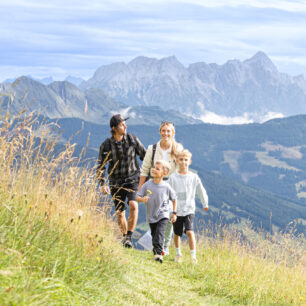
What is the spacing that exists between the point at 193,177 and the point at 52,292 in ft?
14.4

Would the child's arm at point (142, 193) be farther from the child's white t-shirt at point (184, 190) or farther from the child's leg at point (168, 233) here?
the child's leg at point (168, 233)

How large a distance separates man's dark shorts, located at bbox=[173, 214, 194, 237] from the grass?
21.8 inches

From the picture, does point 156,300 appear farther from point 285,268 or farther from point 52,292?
point 285,268

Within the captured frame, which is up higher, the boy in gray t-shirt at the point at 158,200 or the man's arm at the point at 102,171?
the man's arm at the point at 102,171

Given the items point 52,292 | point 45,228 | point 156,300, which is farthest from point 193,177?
point 52,292

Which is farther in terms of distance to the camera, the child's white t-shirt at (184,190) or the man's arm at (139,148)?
the man's arm at (139,148)

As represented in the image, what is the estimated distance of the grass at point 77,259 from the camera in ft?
10.5

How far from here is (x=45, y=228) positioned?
3.91 metres

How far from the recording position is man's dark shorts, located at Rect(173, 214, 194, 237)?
22.4ft

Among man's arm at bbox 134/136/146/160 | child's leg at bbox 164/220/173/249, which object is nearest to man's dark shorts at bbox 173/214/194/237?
child's leg at bbox 164/220/173/249

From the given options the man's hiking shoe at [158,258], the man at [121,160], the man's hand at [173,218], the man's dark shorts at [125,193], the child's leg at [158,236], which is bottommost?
the man's hiking shoe at [158,258]

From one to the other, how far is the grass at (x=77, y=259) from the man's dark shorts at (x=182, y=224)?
0.55 m

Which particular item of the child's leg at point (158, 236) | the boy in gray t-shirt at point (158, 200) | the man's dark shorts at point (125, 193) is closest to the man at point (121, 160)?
the man's dark shorts at point (125, 193)

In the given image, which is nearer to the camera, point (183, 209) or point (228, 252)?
point (183, 209)
